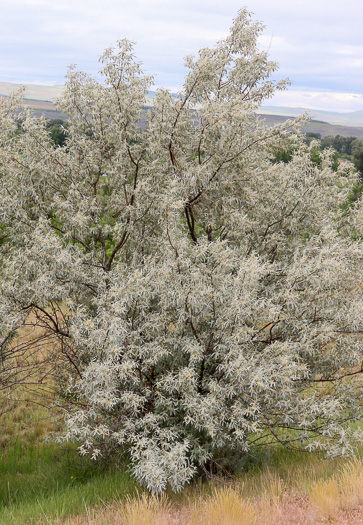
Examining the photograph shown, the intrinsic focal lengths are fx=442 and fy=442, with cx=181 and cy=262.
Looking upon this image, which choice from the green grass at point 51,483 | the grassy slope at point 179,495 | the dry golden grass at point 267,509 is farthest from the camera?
the green grass at point 51,483

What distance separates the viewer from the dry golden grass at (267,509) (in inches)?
194

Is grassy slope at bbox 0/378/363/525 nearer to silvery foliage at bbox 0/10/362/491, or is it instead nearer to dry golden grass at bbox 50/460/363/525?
dry golden grass at bbox 50/460/363/525

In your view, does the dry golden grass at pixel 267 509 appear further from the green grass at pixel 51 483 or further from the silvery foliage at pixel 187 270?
the green grass at pixel 51 483

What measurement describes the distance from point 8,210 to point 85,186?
1855 millimetres

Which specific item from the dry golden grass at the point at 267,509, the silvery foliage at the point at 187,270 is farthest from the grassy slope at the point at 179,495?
the silvery foliage at the point at 187,270

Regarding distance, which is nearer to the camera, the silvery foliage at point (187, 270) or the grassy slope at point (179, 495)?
the grassy slope at point (179, 495)

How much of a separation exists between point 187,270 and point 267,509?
3.26m

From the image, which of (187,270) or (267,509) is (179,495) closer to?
(267,509)

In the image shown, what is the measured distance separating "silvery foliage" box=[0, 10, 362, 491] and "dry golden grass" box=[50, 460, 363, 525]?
542 millimetres

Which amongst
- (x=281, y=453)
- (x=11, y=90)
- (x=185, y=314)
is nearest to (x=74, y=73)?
(x=11, y=90)

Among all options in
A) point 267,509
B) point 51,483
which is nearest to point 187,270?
point 267,509

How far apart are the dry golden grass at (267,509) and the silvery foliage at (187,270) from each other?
0.54 metres

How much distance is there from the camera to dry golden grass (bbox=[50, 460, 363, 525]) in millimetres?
4934

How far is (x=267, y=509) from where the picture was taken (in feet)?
17.1
